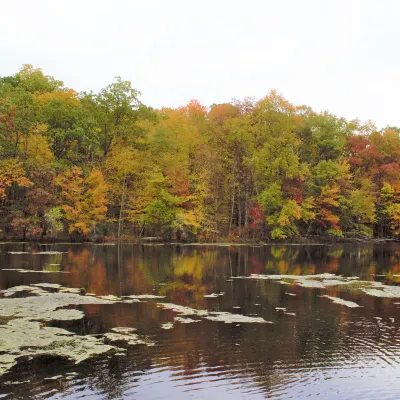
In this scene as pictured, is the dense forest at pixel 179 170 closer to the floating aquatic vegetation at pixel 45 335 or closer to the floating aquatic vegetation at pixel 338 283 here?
the floating aquatic vegetation at pixel 338 283

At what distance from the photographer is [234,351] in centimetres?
1117

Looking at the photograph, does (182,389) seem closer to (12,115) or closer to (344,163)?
(12,115)

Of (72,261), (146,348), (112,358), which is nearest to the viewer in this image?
(112,358)

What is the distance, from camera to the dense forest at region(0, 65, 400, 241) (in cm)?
4769

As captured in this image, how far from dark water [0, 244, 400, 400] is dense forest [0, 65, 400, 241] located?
27.3 meters

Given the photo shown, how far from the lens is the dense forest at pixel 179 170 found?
47.7m

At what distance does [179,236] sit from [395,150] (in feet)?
115

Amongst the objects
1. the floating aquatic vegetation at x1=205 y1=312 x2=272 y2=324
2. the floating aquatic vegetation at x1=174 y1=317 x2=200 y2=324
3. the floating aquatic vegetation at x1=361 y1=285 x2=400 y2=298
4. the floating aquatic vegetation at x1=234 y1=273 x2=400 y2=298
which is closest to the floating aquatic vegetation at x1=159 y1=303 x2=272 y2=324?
the floating aquatic vegetation at x1=205 y1=312 x2=272 y2=324

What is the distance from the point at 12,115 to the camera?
45.6 meters

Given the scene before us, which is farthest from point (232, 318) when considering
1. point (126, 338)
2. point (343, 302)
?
point (343, 302)

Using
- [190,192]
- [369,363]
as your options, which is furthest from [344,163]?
[369,363]

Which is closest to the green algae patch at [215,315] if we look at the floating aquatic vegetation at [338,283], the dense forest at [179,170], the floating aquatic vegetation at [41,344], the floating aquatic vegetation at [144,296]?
the floating aquatic vegetation at [144,296]

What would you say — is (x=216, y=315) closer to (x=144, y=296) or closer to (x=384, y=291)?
(x=144, y=296)

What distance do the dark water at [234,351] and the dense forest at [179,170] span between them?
27341mm
